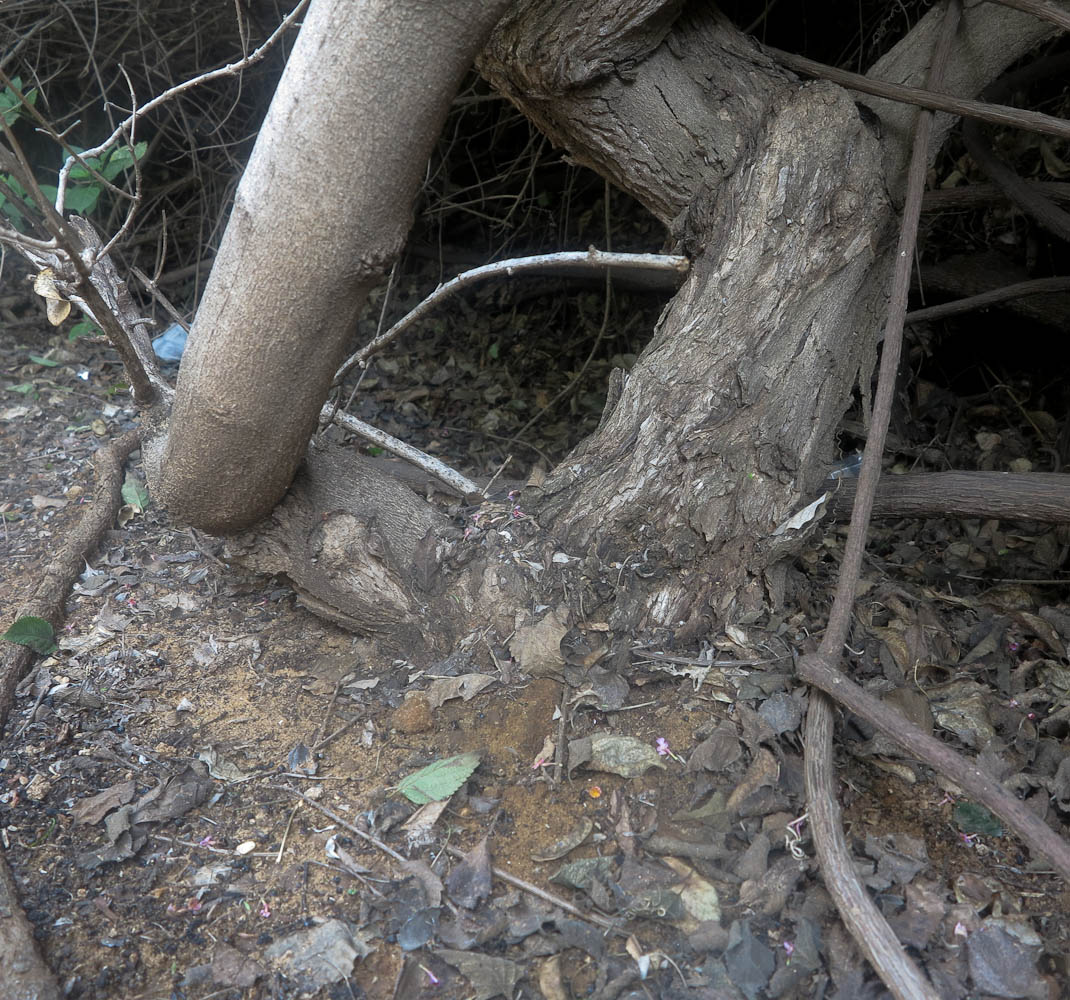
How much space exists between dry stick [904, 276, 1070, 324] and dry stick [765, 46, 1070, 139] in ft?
2.57

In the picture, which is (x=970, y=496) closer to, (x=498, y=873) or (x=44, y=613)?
(x=498, y=873)

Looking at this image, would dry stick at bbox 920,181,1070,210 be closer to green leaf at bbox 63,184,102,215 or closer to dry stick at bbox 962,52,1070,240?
dry stick at bbox 962,52,1070,240

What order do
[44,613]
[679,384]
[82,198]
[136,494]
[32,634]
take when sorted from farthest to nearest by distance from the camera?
[82,198]
[136,494]
[44,613]
[32,634]
[679,384]

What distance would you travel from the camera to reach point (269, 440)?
1.81 metres

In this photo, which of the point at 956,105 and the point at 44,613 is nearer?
the point at 956,105

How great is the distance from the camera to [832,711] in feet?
5.48

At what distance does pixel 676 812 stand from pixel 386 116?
1264 millimetres

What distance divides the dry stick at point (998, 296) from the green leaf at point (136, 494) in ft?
7.67

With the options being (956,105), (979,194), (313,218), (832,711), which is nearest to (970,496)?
(832,711)

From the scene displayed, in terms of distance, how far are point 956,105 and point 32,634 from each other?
2326 mm

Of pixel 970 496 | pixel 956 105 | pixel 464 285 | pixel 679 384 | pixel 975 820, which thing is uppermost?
pixel 956 105

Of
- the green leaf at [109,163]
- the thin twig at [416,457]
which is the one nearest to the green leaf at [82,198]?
the green leaf at [109,163]

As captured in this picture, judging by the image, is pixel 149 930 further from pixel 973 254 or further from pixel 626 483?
pixel 973 254

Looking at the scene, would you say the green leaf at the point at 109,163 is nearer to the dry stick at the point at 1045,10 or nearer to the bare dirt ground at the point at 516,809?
the bare dirt ground at the point at 516,809
